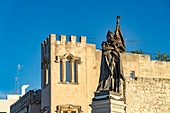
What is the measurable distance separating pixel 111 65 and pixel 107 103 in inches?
71.1

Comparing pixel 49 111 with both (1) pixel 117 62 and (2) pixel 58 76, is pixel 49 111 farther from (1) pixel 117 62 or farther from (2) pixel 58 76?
(1) pixel 117 62

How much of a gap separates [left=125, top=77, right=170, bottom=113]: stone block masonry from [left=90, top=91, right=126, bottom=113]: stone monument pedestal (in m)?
18.2

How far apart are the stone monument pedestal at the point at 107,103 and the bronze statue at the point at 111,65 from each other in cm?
33

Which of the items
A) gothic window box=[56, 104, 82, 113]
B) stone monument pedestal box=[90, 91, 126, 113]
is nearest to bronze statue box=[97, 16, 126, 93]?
stone monument pedestal box=[90, 91, 126, 113]

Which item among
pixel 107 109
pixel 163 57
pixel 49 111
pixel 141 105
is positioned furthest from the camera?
pixel 163 57

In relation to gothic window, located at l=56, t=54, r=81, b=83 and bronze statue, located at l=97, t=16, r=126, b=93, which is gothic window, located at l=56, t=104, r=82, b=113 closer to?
gothic window, located at l=56, t=54, r=81, b=83

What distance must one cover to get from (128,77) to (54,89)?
6509mm

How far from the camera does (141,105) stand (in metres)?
38.3

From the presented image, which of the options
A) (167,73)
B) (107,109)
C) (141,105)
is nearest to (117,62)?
(107,109)

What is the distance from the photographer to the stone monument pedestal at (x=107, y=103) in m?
19.4

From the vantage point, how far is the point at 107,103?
19.5 meters

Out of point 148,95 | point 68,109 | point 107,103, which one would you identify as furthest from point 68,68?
point 107,103

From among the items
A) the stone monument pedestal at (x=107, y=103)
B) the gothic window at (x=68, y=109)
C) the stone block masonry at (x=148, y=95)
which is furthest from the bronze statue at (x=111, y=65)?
the stone block masonry at (x=148, y=95)

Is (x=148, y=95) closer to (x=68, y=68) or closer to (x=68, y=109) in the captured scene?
(x=68, y=109)
